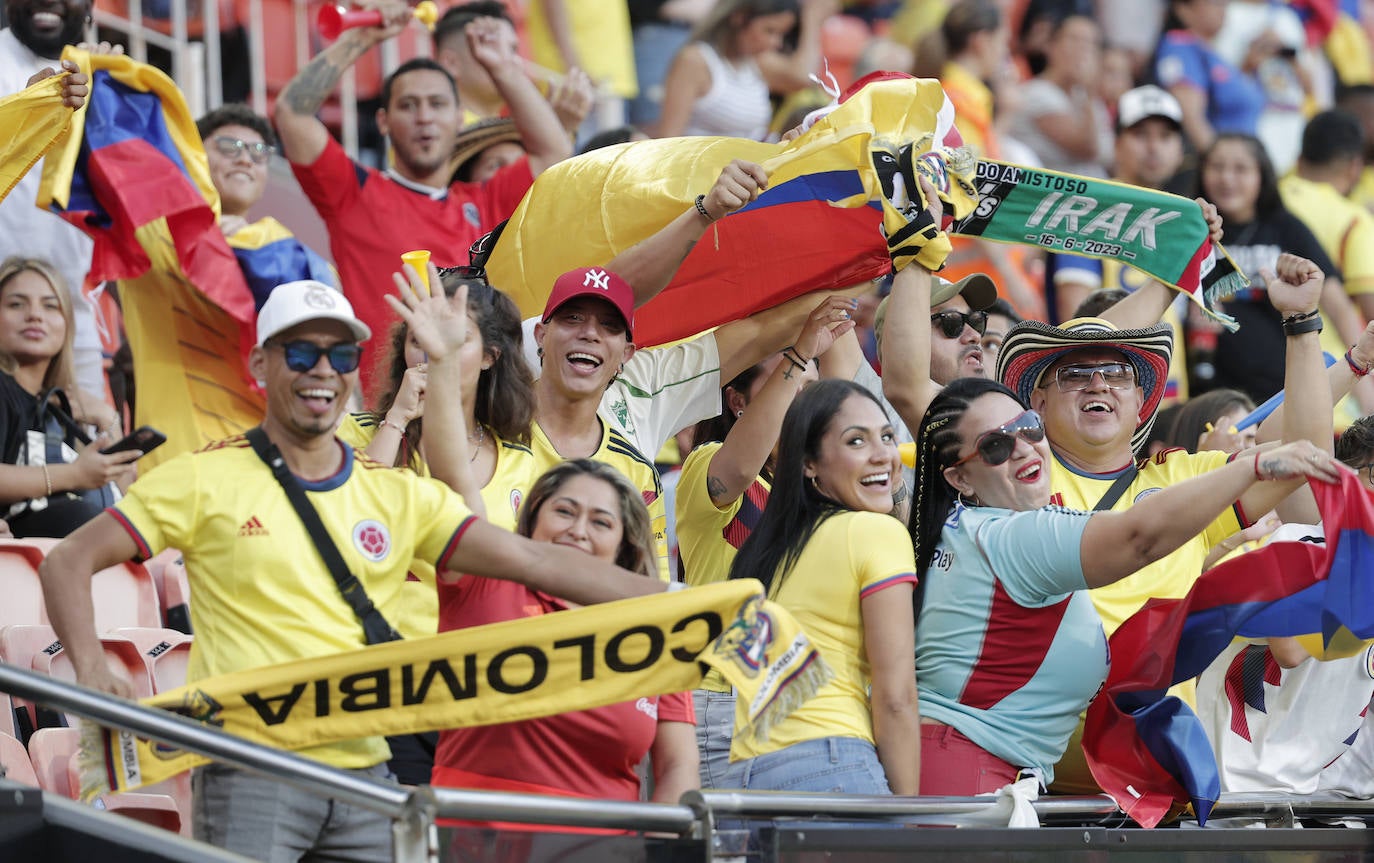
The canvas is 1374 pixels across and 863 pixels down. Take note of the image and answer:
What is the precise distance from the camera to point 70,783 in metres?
4.91

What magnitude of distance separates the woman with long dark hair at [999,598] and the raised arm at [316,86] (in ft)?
10.3

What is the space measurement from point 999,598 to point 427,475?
4.86ft

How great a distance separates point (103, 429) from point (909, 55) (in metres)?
6.86

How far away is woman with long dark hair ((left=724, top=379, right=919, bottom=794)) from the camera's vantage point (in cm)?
471

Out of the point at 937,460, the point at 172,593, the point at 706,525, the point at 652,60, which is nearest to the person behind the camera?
the point at 937,460

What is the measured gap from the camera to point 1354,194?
12547mm

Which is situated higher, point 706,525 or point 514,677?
point 706,525

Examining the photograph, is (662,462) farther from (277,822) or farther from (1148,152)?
(277,822)

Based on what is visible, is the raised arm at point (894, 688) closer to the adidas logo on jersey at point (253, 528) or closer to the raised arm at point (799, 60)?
the adidas logo on jersey at point (253, 528)

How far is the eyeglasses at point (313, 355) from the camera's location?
413 centimetres

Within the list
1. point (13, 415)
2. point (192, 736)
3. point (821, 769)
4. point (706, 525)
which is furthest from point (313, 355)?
point (13, 415)

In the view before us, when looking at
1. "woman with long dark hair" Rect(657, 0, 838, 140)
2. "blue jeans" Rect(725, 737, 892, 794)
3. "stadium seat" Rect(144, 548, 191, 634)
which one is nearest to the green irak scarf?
"blue jeans" Rect(725, 737, 892, 794)

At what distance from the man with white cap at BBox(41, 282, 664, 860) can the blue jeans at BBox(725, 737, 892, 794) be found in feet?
2.35

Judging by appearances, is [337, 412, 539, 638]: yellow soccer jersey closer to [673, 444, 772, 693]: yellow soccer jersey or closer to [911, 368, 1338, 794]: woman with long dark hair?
[673, 444, 772, 693]: yellow soccer jersey
